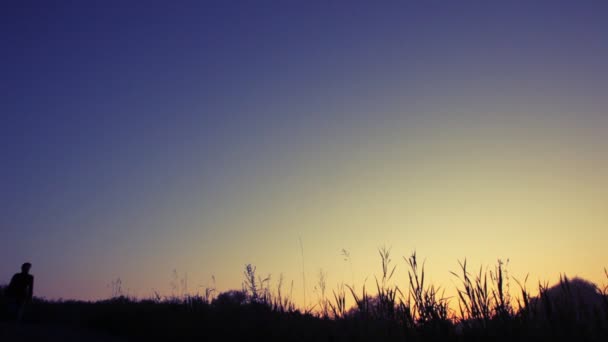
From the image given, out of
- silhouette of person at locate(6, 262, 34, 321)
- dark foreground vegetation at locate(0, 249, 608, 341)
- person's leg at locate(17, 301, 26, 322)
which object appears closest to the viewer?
dark foreground vegetation at locate(0, 249, 608, 341)

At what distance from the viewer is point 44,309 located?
15.8 meters

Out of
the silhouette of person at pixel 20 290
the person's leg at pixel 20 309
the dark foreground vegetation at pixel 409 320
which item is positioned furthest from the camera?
the silhouette of person at pixel 20 290

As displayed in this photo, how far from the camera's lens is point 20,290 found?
34.0 ft

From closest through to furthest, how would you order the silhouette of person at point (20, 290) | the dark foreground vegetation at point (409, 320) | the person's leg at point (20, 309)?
1. the dark foreground vegetation at point (409, 320)
2. the person's leg at point (20, 309)
3. the silhouette of person at point (20, 290)

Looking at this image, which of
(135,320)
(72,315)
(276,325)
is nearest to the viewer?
(276,325)

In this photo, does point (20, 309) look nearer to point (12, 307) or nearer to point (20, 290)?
point (12, 307)

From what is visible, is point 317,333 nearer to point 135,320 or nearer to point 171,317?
point 171,317

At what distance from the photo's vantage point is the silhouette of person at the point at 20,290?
1026cm

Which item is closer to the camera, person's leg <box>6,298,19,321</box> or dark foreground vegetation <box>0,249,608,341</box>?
dark foreground vegetation <box>0,249,608,341</box>

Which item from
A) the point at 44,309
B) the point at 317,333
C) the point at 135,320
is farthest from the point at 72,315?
the point at 317,333

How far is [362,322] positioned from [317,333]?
4.43 feet

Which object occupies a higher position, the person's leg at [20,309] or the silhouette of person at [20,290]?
the silhouette of person at [20,290]

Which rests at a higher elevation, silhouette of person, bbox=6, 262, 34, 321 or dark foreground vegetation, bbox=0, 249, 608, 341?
silhouette of person, bbox=6, 262, 34, 321

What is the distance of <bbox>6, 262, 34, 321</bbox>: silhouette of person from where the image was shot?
10258 millimetres
